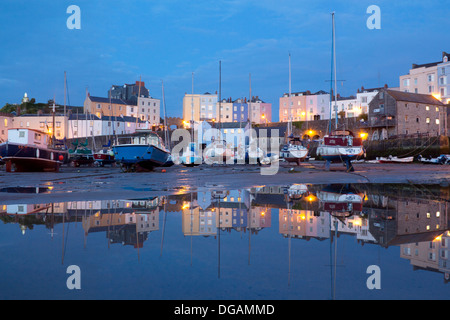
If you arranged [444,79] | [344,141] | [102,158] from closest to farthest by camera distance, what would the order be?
1. [344,141]
2. [102,158]
3. [444,79]

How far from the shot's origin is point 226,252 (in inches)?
174

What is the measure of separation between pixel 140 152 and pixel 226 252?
78.4 ft

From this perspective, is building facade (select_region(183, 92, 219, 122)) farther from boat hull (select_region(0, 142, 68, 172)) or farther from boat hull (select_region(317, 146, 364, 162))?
boat hull (select_region(317, 146, 364, 162))

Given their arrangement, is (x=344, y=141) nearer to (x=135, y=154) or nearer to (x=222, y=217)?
(x=135, y=154)

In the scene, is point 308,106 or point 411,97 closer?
point 411,97

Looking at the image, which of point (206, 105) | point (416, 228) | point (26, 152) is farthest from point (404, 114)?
point (206, 105)

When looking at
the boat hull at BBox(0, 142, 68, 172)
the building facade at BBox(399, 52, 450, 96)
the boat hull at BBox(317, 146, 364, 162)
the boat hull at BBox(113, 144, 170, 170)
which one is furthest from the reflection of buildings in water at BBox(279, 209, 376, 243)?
the building facade at BBox(399, 52, 450, 96)

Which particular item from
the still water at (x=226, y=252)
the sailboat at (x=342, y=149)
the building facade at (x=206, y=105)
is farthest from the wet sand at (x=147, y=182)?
the building facade at (x=206, y=105)

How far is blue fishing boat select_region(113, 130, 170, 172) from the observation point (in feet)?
90.1

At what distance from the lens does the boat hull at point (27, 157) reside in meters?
28.6
